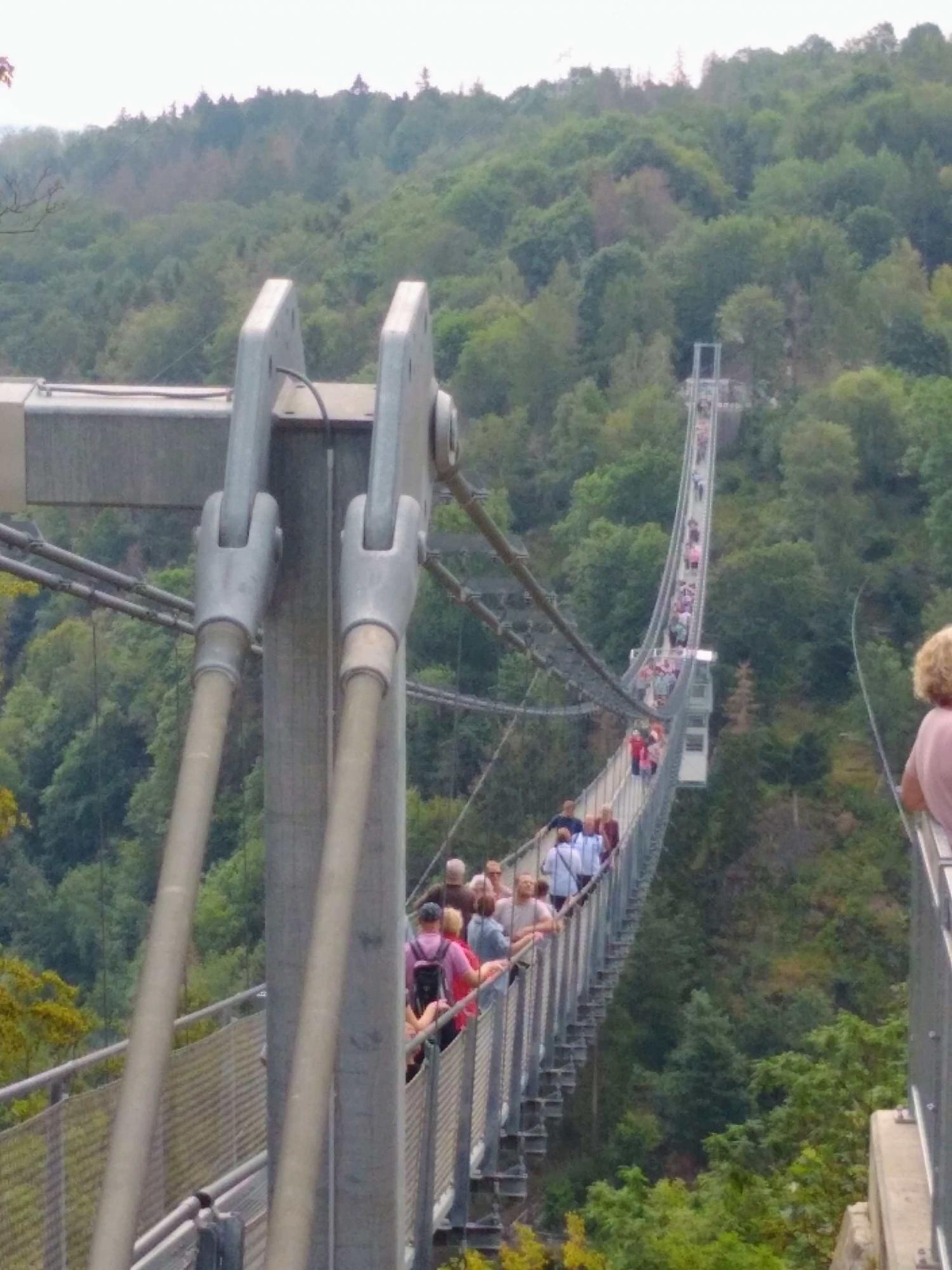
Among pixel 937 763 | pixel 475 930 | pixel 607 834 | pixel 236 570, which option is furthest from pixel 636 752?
pixel 236 570

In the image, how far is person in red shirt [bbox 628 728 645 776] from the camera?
17.7 meters

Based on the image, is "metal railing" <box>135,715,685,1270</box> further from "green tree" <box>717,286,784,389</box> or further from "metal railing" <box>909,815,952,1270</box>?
"green tree" <box>717,286,784,389</box>

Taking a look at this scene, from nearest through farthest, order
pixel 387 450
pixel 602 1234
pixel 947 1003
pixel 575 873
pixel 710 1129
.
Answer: pixel 387 450 → pixel 947 1003 → pixel 575 873 → pixel 602 1234 → pixel 710 1129

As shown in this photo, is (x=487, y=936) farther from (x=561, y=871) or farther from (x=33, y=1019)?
(x=561, y=871)

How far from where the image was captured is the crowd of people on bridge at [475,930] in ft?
16.6

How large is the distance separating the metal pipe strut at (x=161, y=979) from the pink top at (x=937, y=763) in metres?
1.45

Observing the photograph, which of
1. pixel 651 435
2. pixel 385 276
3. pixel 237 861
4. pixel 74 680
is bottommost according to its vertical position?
pixel 237 861

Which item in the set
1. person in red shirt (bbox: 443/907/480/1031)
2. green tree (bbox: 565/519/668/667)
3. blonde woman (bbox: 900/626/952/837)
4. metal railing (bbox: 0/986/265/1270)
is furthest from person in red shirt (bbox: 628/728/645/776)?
green tree (bbox: 565/519/668/667)

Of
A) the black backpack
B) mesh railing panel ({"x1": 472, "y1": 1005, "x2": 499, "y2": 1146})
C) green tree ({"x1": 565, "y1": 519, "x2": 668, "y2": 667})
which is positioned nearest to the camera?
the black backpack

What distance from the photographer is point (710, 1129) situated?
3225 cm

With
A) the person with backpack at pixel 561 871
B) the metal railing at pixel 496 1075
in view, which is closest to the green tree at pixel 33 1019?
the metal railing at pixel 496 1075

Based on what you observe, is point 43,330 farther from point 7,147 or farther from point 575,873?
point 575,873

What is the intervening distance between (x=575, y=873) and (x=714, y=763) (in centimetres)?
3562

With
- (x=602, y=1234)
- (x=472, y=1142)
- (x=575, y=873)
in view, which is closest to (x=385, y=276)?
(x=602, y=1234)
